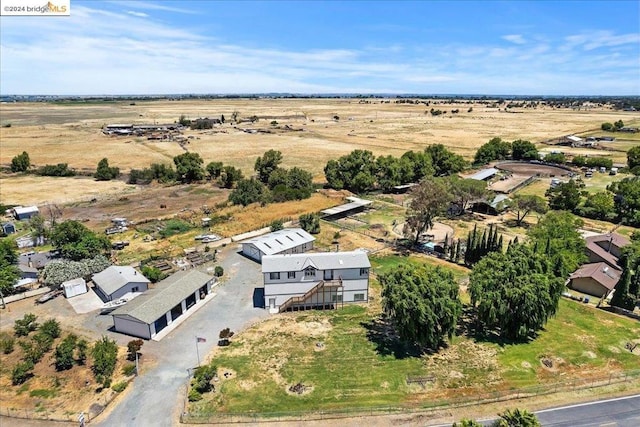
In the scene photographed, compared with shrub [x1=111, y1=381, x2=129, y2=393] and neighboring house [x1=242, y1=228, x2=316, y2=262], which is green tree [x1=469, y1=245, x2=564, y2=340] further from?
shrub [x1=111, y1=381, x2=129, y2=393]

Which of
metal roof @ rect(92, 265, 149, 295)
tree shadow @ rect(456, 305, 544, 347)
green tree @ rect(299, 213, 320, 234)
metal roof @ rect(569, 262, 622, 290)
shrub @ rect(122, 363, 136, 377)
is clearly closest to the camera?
shrub @ rect(122, 363, 136, 377)

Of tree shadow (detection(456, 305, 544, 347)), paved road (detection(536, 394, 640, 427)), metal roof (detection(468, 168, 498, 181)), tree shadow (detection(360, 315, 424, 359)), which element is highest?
metal roof (detection(468, 168, 498, 181))

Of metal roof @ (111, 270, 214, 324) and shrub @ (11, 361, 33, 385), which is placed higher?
metal roof @ (111, 270, 214, 324)

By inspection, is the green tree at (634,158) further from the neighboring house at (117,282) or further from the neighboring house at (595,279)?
the neighboring house at (117,282)

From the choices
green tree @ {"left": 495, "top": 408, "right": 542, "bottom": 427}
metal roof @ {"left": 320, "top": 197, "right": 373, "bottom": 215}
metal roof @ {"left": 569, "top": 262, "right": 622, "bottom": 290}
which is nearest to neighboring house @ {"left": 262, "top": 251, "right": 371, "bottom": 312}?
green tree @ {"left": 495, "top": 408, "right": 542, "bottom": 427}

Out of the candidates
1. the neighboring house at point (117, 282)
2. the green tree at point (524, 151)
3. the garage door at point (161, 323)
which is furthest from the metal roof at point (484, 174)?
the garage door at point (161, 323)

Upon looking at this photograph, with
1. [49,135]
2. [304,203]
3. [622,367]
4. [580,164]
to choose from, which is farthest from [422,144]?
[49,135]

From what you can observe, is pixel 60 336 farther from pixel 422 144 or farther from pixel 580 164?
pixel 422 144

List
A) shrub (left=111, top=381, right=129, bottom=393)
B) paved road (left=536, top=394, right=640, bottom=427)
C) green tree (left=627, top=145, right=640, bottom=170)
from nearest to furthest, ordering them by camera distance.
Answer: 1. paved road (left=536, top=394, right=640, bottom=427)
2. shrub (left=111, top=381, right=129, bottom=393)
3. green tree (left=627, top=145, right=640, bottom=170)
